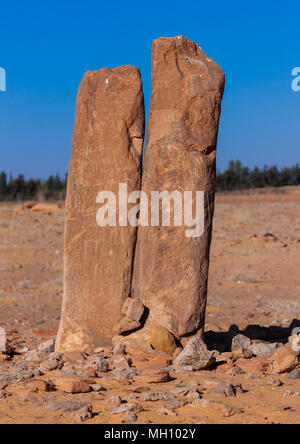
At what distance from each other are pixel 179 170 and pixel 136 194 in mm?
620

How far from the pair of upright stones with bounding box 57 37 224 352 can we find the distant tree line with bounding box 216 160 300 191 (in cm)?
4515

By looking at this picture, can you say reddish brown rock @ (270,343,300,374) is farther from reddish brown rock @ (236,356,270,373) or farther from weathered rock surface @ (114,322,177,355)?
weathered rock surface @ (114,322,177,355)

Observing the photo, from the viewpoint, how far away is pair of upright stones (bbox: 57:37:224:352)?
7.11m

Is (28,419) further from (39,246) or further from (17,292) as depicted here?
(39,246)

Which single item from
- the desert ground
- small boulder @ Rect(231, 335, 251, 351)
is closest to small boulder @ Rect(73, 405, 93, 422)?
the desert ground

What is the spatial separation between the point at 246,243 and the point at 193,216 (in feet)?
37.2

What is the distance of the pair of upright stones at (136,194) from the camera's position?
711cm

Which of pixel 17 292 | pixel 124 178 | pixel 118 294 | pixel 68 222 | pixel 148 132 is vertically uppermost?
pixel 148 132

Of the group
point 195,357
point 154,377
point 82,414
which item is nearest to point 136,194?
point 195,357

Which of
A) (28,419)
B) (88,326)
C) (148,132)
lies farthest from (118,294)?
(28,419)
